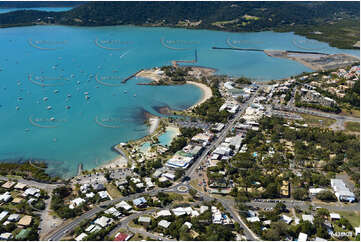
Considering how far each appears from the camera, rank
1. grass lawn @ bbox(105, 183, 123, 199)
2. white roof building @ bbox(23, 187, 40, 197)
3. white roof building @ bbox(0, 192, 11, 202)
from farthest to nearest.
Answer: grass lawn @ bbox(105, 183, 123, 199)
white roof building @ bbox(23, 187, 40, 197)
white roof building @ bbox(0, 192, 11, 202)

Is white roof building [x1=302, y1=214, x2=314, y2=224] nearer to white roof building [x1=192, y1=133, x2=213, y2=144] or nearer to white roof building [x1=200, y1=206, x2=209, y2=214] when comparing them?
white roof building [x1=200, y1=206, x2=209, y2=214]

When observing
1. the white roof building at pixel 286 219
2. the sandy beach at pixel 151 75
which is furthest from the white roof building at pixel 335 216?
the sandy beach at pixel 151 75

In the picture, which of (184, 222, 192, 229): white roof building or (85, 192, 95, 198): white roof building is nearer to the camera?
(184, 222, 192, 229): white roof building

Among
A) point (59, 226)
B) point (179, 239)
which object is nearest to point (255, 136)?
point (179, 239)

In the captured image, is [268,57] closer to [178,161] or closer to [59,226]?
[178,161]

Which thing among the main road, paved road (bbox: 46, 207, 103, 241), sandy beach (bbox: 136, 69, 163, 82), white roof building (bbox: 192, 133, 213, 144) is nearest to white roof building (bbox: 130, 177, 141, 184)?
the main road

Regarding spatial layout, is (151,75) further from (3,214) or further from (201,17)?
(201,17)

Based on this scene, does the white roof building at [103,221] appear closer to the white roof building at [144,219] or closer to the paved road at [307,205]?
the white roof building at [144,219]
